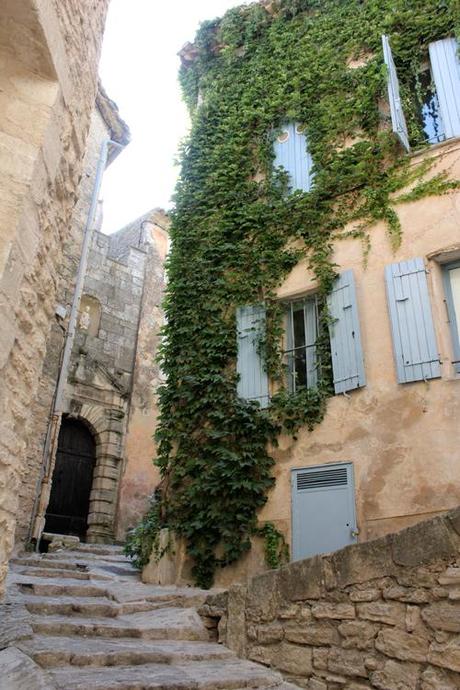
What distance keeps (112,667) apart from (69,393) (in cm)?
827

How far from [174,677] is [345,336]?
4086 mm

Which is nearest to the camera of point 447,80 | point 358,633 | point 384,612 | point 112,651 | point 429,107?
point 384,612

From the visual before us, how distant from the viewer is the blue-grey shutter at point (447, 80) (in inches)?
267

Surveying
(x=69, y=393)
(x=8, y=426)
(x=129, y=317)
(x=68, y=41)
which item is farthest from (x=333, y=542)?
(x=129, y=317)

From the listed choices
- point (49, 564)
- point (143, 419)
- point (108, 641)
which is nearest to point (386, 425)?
point (108, 641)

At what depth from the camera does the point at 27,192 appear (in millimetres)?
3010

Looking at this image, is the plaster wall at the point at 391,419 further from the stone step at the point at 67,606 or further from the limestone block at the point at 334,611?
the stone step at the point at 67,606

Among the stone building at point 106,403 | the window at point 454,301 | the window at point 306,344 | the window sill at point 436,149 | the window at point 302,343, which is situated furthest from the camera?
the stone building at point 106,403

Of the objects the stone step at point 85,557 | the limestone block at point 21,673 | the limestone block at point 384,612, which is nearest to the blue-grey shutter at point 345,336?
the limestone block at point 384,612

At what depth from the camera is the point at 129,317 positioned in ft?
42.1

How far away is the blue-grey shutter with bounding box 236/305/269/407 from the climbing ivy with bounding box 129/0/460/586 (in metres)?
0.12

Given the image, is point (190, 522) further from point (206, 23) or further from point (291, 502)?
point (206, 23)

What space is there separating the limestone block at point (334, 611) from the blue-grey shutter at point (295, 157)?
5.60 meters

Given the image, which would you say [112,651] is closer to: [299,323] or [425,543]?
[425,543]
